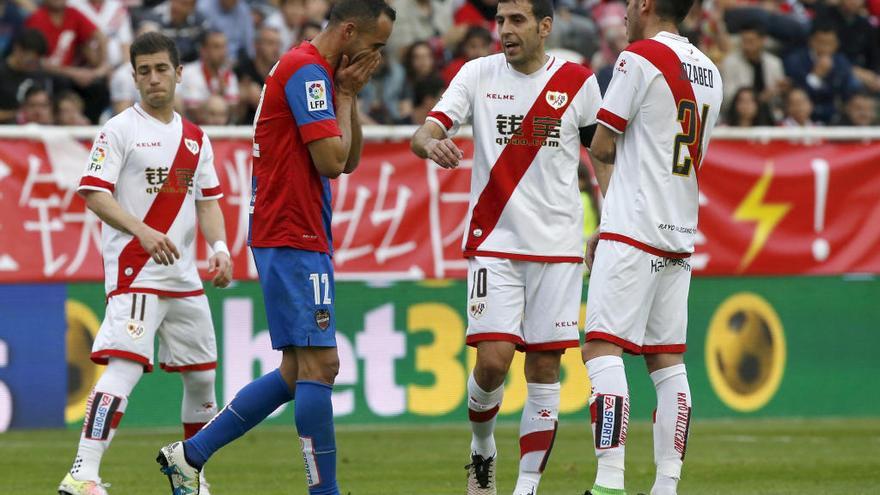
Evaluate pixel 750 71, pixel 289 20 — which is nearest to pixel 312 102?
pixel 289 20

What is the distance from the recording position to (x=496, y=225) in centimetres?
870

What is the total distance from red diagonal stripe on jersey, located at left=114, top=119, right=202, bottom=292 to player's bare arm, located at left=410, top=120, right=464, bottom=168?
1632 mm

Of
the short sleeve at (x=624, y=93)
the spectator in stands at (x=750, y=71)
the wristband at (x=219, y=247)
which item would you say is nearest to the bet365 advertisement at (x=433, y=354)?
the spectator in stands at (x=750, y=71)

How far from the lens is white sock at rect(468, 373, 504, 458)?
8727 mm

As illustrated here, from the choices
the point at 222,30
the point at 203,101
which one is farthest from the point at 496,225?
the point at 222,30

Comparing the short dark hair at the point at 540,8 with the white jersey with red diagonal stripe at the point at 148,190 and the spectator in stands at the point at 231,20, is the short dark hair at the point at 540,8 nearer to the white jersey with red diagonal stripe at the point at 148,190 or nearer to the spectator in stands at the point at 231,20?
the white jersey with red diagonal stripe at the point at 148,190

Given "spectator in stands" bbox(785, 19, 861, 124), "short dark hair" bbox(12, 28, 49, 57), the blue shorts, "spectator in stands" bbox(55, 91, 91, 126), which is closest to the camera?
the blue shorts

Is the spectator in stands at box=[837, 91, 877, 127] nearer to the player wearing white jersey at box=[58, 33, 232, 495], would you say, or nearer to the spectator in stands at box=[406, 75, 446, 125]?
the spectator in stands at box=[406, 75, 446, 125]

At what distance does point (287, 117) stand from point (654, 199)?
6.20 ft

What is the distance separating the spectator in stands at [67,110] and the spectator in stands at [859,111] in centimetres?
841

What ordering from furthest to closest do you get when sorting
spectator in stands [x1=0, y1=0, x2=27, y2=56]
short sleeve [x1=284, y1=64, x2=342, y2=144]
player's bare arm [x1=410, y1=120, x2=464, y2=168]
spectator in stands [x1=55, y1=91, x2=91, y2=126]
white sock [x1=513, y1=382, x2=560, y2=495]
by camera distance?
spectator in stands [x1=0, y1=0, x2=27, y2=56]
spectator in stands [x1=55, y1=91, x2=91, y2=126]
white sock [x1=513, y1=382, x2=560, y2=495]
player's bare arm [x1=410, y1=120, x2=464, y2=168]
short sleeve [x1=284, y1=64, x2=342, y2=144]

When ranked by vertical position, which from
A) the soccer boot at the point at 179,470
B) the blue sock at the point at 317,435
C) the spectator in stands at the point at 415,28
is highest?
the spectator in stands at the point at 415,28

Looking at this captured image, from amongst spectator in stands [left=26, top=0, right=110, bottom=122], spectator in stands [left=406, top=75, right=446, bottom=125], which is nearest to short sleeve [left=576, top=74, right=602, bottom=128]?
spectator in stands [left=406, top=75, right=446, bottom=125]

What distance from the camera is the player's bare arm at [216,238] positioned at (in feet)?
29.0
